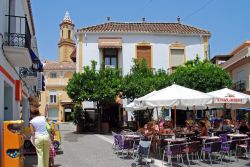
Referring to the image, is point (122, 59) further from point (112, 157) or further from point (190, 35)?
point (112, 157)

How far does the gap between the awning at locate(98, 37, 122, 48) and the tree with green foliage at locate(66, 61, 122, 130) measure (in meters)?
5.43

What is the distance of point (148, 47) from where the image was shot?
33.2 metres

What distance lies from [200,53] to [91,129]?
1199 centimetres

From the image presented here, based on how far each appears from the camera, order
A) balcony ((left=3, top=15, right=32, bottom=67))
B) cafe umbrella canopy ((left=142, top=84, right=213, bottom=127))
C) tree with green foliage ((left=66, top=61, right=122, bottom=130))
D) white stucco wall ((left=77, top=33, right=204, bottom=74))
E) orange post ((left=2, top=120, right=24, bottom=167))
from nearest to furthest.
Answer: orange post ((left=2, top=120, right=24, bottom=167)), balcony ((left=3, top=15, right=32, bottom=67)), cafe umbrella canopy ((left=142, top=84, right=213, bottom=127)), tree with green foliage ((left=66, top=61, right=122, bottom=130)), white stucco wall ((left=77, top=33, right=204, bottom=74))

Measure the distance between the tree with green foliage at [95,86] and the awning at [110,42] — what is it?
543 cm

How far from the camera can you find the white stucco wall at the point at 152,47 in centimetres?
3222

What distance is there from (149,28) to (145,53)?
263cm

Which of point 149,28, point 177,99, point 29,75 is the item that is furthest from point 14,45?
point 149,28

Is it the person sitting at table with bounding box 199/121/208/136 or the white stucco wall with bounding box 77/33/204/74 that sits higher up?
the white stucco wall with bounding box 77/33/204/74

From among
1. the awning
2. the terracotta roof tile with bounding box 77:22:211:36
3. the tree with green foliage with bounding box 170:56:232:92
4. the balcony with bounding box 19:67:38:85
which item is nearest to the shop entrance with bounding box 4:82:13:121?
the balcony with bounding box 19:67:38:85

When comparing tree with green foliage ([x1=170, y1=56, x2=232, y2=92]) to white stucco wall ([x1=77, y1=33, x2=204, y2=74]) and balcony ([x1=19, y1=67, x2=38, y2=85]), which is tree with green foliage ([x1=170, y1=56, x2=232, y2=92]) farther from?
balcony ([x1=19, y1=67, x2=38, y2=85])

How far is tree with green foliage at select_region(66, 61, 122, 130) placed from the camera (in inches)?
1012

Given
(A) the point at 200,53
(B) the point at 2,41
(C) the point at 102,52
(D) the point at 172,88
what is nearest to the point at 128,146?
(D) the point at 172,88

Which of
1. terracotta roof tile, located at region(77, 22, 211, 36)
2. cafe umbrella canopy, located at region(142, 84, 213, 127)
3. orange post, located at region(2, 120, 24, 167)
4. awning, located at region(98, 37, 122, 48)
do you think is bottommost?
orange post, located at region(2, 120, 24, 167)
